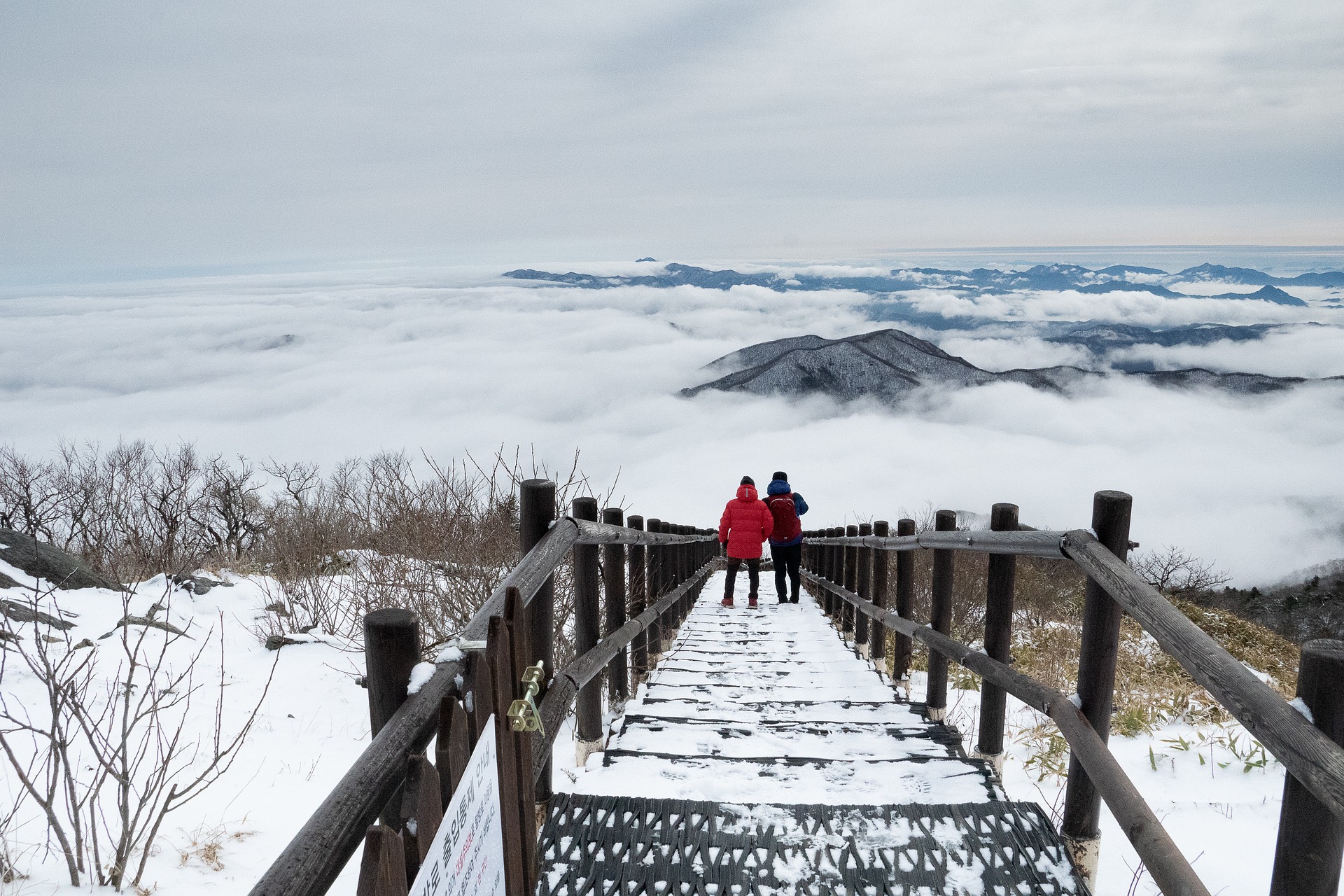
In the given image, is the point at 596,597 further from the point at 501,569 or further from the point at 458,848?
the point at 501,569

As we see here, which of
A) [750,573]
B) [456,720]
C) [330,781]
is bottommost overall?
[750,573]

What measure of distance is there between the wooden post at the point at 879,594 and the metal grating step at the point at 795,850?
338 centimetres

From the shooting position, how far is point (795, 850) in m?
2.36

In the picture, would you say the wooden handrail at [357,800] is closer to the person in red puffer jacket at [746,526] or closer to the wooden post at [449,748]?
the wooden post at [449,748]

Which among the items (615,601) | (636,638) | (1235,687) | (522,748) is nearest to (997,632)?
(1235,687)

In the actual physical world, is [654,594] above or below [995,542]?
below

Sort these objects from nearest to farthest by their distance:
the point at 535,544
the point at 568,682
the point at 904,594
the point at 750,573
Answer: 1. the point at 535,544
2. the point at 568,682
3. the point at 904,594
4. the point at 750,573

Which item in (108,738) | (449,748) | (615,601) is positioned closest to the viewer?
(449,748)

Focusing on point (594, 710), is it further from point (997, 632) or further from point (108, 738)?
point (108, 738)

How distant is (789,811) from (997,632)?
1.28 metres

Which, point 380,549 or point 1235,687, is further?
point 380,549

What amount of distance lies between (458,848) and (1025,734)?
4.68 metres

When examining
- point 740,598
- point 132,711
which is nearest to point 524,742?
point 132,711

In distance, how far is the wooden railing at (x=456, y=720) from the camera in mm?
→ 1066
